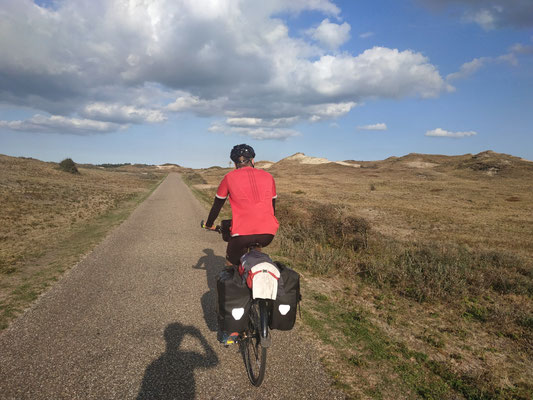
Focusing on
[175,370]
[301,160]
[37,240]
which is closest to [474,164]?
[301,160]

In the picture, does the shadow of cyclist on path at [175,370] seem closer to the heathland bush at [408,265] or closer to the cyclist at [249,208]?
the cyclist at [249,208]

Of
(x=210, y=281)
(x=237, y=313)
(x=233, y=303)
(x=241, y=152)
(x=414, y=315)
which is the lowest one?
(x=414, y=315)

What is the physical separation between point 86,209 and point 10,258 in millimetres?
11095

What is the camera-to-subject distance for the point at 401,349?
454cm


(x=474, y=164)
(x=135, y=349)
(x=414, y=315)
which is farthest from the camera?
(x=474, y=164)

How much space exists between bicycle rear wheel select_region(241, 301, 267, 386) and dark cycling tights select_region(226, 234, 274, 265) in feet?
2.19

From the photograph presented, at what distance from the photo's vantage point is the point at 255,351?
3.66 meters

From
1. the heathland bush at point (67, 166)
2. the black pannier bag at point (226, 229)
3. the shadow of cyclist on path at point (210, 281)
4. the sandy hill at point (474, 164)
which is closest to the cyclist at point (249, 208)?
the black pannier bag at point (226, 229)

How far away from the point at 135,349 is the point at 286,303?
8.34 ft

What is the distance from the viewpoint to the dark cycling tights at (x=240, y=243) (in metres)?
3.68

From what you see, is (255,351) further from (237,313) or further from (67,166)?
(67,166)

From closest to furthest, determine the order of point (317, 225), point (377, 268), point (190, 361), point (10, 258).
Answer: point (190, 361) → point (377, 268) → point (10, 258) → point (317, 225)

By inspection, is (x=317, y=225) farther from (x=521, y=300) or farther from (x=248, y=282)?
(x=248, y=282)

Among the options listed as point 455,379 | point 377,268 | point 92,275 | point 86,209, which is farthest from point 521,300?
point 86,209
